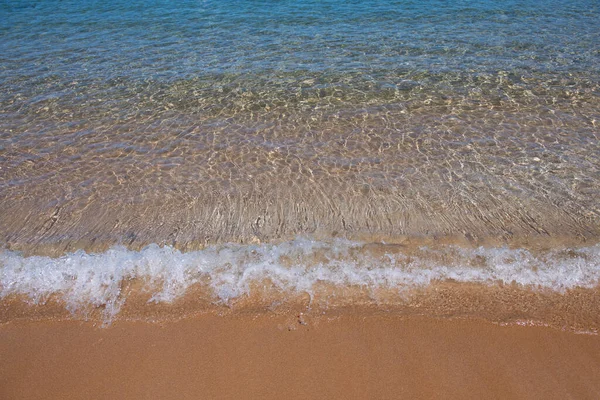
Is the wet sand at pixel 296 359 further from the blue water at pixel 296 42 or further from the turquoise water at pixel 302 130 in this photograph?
the blue water at pixel 296 42

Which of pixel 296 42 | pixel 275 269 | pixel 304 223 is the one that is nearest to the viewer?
pixel 275 269

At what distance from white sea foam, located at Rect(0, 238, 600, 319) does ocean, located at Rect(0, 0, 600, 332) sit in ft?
0.06

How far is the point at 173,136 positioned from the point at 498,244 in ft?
14.3

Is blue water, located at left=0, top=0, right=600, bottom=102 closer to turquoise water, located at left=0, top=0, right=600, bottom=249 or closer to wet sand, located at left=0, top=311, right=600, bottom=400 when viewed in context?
turquoise water, located at left=0, top=0, right=600, bottom=249

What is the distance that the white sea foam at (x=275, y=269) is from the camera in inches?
137

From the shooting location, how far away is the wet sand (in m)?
2.77

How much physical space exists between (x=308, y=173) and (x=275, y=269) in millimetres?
1735

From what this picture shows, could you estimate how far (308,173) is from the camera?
5.09 meters

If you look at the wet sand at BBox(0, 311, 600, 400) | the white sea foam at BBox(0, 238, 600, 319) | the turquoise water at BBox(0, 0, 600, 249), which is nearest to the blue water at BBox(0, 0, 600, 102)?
the turquoise water at BBox(0, 0, 600, 249)

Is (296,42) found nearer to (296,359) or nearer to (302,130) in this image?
(302,130)

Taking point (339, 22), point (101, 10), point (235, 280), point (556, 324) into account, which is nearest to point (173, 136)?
point (235, 280)

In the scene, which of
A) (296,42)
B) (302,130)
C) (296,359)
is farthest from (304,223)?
(296,42)

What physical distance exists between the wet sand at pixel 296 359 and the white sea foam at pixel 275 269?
31 cm

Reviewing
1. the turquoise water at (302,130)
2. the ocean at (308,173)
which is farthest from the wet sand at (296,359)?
the turquoise water at (302,130)
